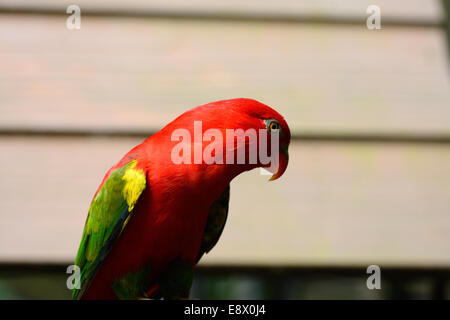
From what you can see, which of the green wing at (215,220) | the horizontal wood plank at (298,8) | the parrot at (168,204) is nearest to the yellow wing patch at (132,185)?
the parrot at (168,204)

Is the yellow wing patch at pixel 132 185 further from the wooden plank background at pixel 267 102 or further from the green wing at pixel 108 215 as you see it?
the wooden plank background at pixel 267 102

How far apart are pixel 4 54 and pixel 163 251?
0.57m

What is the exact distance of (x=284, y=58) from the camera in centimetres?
88

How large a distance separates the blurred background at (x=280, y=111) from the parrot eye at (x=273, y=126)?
27 centimetres

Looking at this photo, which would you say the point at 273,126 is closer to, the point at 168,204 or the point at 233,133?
the point at 233,133

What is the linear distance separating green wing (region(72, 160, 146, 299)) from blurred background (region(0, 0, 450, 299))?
0.23 metres

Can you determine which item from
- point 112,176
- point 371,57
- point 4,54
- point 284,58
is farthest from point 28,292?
point 371,57

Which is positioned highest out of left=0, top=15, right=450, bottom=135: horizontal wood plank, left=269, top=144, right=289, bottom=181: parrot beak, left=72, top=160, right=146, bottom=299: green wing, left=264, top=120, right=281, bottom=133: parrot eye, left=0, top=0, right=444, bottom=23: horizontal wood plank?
left=0, top=0, right=444, bottom=23: horizontal wood plank

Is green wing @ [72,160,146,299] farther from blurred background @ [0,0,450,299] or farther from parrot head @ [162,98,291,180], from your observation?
blurred background @ [0,0,450,299]

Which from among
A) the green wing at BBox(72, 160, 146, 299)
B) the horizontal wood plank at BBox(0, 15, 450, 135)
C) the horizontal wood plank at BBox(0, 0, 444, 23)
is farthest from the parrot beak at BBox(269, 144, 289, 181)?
the horizontal wood plank at BBox(0, 0, 444, 23)

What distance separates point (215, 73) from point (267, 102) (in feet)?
0.41

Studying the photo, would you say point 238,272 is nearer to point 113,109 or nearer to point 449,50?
point 113,109

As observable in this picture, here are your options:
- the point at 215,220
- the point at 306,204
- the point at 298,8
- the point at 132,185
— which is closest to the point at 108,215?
the point at 132,185

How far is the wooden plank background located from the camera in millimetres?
803
